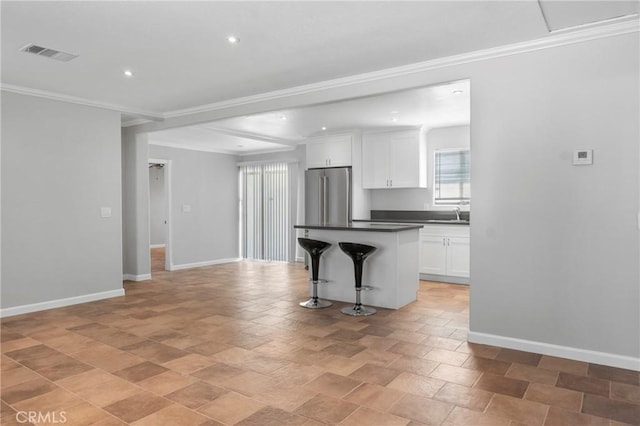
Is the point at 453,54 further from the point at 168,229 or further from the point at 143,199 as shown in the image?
the point at 168,229

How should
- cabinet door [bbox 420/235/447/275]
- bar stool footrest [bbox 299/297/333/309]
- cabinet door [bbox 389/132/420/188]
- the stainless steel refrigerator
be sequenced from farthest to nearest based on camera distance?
the stainless steel refrigerator → cabinet door [bbox 389/132/420/188] → cabinet door [bbox 420/235/447/275] → bar stool footrest [bbox 299/297/333/309]

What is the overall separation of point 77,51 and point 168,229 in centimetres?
498

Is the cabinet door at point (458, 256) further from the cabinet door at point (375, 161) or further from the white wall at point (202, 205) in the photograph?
the white wall at point (202, 205)

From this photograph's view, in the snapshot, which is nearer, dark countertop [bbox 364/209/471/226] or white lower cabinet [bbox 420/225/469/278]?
white lower cabinet [bbox 420/225/469/278]

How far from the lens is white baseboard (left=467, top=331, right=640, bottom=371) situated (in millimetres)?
3133

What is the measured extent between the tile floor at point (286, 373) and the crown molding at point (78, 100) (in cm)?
261

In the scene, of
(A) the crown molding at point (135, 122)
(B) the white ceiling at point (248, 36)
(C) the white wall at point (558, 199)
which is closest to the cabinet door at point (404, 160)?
(B) the white ceiling at point (248, 36)

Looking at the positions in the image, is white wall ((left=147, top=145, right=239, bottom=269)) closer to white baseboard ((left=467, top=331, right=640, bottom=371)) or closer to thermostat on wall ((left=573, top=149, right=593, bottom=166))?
white baseboard ((left=467, top=331, right=640, bottom=371))

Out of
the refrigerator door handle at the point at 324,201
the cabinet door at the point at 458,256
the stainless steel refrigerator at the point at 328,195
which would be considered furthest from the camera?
the refrigerator door handle at the point at 324,201

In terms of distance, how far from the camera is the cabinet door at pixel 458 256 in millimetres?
6398

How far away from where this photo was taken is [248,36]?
333 centimetres

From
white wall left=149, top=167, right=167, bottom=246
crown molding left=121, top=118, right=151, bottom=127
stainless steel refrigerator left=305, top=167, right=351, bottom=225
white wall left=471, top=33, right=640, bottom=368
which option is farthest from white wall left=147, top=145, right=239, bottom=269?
white wall left=471, top=33, right=640, bottom=368

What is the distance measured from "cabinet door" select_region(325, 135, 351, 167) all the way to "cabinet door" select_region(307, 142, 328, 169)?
0.09 metres

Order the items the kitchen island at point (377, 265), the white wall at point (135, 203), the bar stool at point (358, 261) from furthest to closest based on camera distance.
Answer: the white wall at point (135, 203) < the kitchen island at point (377, 265) < the bar stool at point (358, 261)
